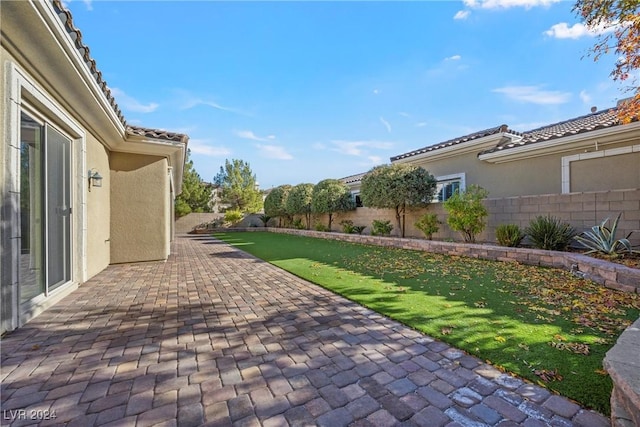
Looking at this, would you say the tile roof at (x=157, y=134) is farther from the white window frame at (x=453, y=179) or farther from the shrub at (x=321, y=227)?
the shrub at (x=321, y=227)

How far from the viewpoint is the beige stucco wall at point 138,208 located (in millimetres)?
8125

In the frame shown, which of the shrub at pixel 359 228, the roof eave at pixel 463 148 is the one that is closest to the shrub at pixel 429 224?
the roof eave at pixel 463 148

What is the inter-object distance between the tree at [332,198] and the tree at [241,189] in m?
13.5

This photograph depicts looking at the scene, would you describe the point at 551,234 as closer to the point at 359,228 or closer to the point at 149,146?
the point at 359,228

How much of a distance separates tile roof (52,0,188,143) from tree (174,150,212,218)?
17583 millimetres

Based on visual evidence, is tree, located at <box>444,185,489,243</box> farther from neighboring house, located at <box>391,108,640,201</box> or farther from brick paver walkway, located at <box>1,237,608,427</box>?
brick paver walkway, located at <box>1,237,608,427</box>

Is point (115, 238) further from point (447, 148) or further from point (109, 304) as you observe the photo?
point (447, 148)

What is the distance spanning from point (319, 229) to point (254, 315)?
46.7 ft

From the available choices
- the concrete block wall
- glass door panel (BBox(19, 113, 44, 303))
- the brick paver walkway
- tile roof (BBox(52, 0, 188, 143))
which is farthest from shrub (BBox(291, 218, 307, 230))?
glass door panel (BBox(19, 113, 44, 303))

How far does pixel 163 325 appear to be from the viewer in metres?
3.75

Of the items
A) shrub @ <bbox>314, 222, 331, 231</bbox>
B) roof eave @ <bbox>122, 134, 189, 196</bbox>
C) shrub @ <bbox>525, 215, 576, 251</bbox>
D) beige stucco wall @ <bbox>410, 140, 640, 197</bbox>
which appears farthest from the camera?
shrub @ <bbox>314, 222, 331, 231</bbox>

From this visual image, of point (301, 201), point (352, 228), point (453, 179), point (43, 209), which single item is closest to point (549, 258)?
point (453, 179)

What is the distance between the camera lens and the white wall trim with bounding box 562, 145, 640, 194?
833cm

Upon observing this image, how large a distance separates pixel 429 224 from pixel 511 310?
7050 millimetres
